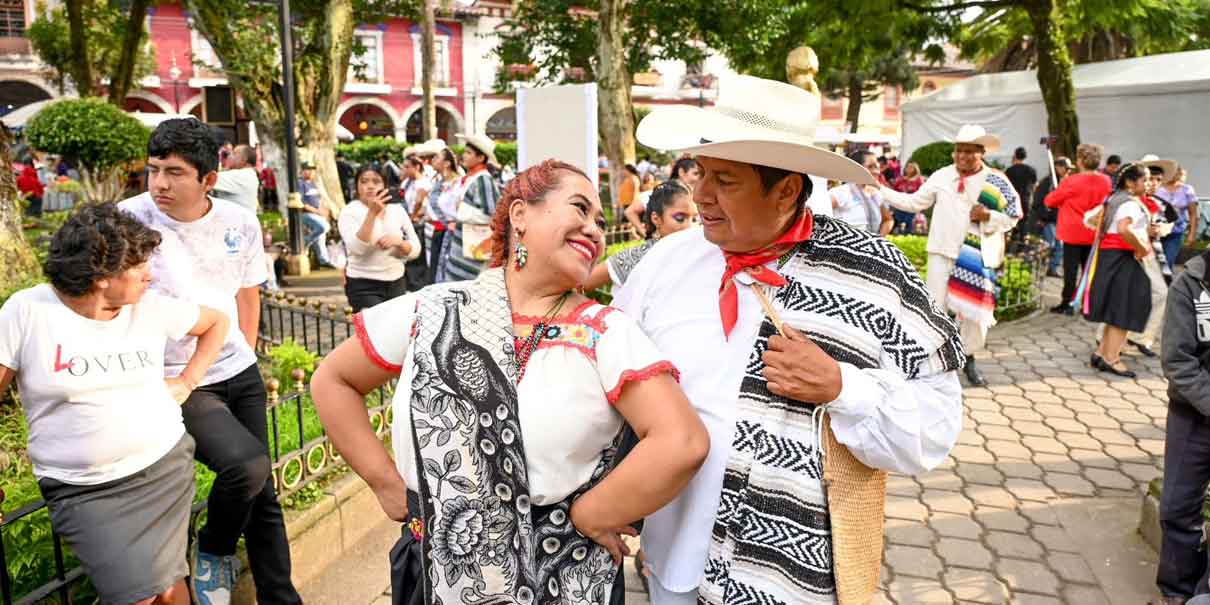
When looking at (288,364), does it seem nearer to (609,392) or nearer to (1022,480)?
(609,392)

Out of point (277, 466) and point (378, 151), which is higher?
point (378, 151)

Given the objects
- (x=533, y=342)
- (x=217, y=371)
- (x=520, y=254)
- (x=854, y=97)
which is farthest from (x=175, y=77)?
(x=533, y=342)

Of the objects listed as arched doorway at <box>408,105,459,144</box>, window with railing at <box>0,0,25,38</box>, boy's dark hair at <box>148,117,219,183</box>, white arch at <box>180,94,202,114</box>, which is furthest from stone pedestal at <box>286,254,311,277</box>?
arched doorway at <box>408,105,459,144</box>

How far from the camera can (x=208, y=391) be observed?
11.3ft

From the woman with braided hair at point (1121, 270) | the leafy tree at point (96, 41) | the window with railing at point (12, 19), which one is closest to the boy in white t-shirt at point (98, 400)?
the woman with braided hair at point (1121, 270)

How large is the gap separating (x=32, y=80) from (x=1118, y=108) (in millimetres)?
40217

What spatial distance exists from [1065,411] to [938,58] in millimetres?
14191

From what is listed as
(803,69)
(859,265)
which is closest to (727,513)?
(859,265)

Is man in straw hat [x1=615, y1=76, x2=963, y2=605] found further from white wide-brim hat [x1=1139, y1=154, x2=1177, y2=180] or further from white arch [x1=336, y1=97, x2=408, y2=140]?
white arch [x1=336, y1=97, x2=408, y2=140]

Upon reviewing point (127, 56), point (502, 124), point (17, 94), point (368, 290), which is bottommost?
point (368, 290)

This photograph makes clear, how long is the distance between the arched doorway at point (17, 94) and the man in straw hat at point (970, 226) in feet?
137

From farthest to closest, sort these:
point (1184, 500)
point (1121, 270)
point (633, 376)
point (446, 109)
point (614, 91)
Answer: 1. point (446, 109)
2. point (614, 91)
3. point (1121, 270)
4. point (1184, 500)
5. point (633, 376)

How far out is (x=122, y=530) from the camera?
9.16 ft

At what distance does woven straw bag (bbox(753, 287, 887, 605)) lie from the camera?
203cm
